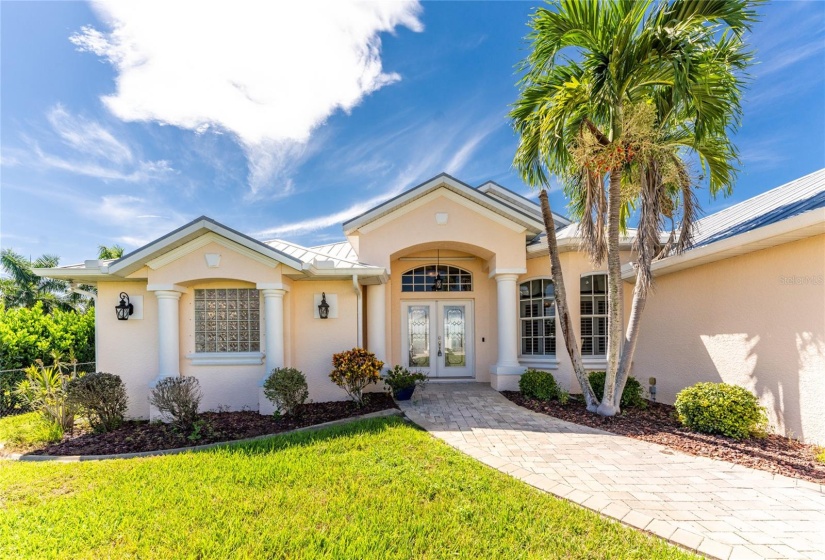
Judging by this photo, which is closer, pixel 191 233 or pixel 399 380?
pixel 191 233

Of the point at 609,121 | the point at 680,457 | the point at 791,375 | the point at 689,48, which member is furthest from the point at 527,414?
the point at 689,48

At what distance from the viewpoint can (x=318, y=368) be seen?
934 centimetres

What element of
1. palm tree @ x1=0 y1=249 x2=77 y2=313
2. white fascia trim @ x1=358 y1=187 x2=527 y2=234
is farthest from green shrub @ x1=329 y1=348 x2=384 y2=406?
palm tree @ x1=0 y1=249 x2=77 y2=313

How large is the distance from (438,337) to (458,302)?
52.6 inches

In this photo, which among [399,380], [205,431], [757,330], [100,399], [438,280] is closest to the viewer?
[757,330]

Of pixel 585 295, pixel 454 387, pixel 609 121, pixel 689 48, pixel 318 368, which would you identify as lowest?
pixel 454 387

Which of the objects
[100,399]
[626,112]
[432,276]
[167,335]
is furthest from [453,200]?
[100,399]

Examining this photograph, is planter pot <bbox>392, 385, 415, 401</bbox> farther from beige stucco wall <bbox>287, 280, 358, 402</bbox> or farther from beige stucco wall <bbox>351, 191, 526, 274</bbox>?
beige stucco wall <bbox>351, 191, 526, 274</bbox>

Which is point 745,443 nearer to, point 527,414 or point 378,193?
point 527,414

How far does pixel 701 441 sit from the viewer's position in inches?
243

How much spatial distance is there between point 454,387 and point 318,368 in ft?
13.4

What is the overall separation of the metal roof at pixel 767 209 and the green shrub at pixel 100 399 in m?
12.6

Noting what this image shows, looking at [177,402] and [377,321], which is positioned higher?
[377,321]

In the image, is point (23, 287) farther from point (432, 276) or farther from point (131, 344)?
point (432, 276)
